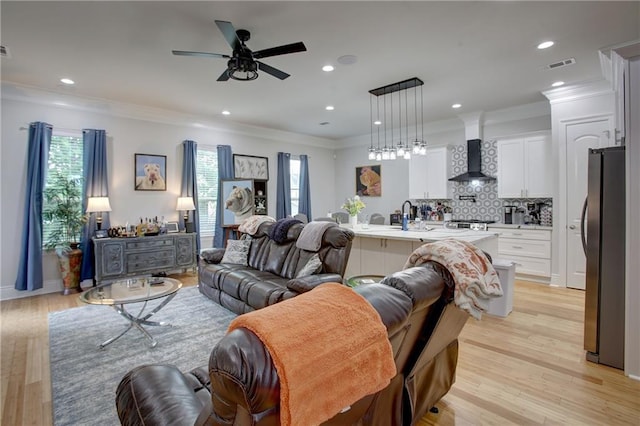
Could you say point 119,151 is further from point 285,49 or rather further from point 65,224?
point 285,49

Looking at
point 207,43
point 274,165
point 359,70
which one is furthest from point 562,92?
point 274,165

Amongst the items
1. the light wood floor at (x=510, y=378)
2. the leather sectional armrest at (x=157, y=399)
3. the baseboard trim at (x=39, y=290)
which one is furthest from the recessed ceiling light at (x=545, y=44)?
the baseboard trim at (x=39, y=290)

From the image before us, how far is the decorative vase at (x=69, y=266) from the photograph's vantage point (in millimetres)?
4577

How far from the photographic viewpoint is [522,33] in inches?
122

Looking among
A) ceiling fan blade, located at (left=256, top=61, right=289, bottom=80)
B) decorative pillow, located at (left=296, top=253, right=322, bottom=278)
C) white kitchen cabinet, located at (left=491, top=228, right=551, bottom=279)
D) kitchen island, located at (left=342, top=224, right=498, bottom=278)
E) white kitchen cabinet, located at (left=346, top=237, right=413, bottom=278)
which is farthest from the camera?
white kitchen cabinet, located at (left=491, top=228, right=551, bottom=279)

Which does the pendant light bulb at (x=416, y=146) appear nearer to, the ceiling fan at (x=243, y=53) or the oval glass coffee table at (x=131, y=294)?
the ceiling fan at (x=243, y=53)

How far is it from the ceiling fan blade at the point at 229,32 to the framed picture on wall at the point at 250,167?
399 centimetres

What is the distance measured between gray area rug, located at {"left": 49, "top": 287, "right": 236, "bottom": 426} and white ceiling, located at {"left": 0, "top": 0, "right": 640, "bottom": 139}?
2.91 m

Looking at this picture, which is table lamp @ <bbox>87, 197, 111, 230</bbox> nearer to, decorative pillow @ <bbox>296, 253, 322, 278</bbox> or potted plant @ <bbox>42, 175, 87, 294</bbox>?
potted plant @ <bbox>42, 175, 87, 294</bbox>

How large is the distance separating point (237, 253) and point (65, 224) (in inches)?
101

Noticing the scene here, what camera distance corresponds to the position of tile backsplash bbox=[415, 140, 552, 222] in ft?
19.5

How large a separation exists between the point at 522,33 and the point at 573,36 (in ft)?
1.85

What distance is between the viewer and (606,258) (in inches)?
104

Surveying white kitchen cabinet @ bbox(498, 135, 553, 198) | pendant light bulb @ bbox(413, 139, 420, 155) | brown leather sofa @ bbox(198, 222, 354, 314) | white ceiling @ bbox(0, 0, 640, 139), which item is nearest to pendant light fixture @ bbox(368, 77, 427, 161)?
pendant light bulb @ bbox(413, 139, 420, 155)
